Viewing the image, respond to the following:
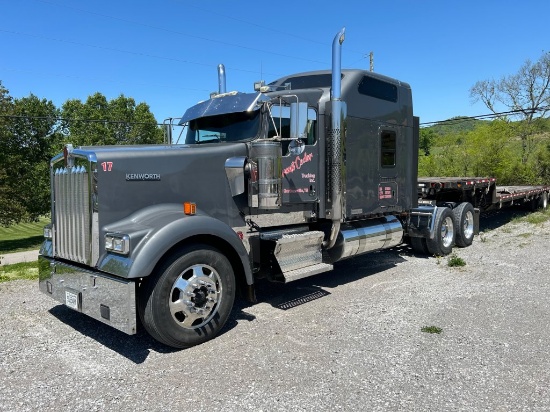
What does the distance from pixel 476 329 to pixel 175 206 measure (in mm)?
3520

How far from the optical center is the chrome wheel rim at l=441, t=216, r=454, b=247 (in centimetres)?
945

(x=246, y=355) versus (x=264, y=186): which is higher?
(x=264, y=186)

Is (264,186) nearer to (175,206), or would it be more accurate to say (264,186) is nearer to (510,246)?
(175,206)

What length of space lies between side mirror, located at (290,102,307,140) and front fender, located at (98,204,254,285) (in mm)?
1478

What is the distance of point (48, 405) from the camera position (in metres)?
3.28

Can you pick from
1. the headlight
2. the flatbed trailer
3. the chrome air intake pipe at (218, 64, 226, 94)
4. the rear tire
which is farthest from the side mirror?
the rear tire

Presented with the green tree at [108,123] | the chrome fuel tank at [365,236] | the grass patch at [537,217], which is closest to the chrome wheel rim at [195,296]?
the chrome fuel tank at [365,236]

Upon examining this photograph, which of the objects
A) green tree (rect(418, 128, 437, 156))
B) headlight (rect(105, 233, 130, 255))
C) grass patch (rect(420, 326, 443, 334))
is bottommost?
grass patch (rect(420, 326, 443, 334))

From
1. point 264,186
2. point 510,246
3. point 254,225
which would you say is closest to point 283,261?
point 254,225

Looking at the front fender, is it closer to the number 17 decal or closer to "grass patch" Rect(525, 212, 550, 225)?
the number 17 decal

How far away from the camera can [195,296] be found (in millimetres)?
4371

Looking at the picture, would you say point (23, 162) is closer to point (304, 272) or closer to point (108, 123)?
point (108, 123)

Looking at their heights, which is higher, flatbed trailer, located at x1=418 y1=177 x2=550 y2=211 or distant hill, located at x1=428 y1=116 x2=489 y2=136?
distant hill, located at x1=428 y1=116 x2=489 y2=136

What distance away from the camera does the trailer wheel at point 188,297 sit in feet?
13.5
